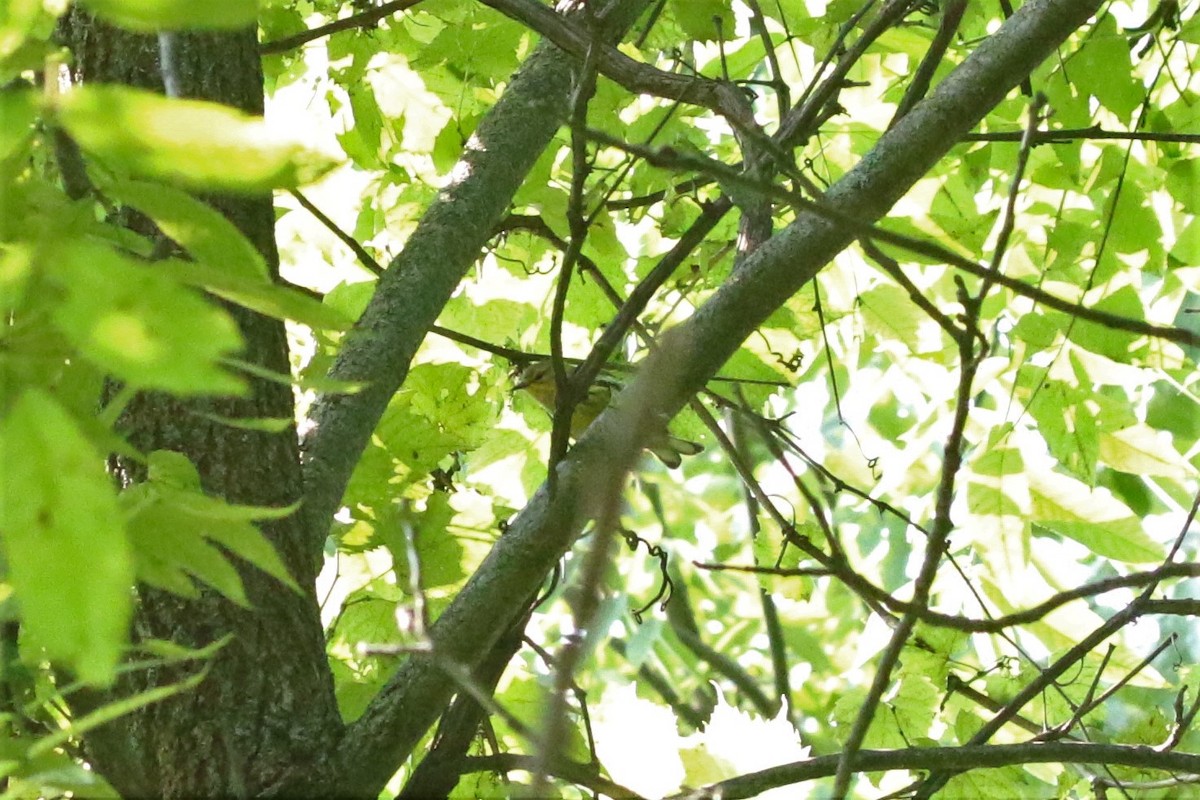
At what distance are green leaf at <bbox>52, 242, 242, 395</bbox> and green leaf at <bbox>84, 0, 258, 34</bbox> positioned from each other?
0.09m

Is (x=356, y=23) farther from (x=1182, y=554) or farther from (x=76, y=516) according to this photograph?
(x=1182, y=554)

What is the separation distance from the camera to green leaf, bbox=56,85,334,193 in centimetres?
44

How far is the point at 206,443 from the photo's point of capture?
1229 millimetres

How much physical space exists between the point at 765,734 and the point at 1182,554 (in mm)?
2612

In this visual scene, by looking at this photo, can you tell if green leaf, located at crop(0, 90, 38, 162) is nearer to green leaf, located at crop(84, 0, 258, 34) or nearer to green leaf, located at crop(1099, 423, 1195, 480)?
green leaf, located at crop(84, 0, 258, 34)

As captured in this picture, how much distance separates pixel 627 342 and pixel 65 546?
1.95 m

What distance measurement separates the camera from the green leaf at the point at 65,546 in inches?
16.4

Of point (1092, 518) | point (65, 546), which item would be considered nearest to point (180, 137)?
point (65, 546)

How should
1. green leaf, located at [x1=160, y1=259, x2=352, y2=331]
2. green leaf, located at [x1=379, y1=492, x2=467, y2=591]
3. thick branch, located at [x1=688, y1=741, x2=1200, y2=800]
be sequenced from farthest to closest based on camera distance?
green leaf, located at [x1=379, y1=492, x2=467, y2=591] → thick branch, located at [x1=688, y1=741, x2=1200, y2=800] → green leaf, located at [x1=160, y1=259, x2=352, y2=331]

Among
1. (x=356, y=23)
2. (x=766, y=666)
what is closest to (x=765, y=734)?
(x=356, y=23)

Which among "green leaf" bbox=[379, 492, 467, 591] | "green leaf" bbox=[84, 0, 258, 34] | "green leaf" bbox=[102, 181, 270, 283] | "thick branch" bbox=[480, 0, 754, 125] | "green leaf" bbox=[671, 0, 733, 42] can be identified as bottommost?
"green leaf" bbox=[84, 0, 258, 34]

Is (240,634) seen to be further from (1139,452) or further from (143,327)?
(1139,452)

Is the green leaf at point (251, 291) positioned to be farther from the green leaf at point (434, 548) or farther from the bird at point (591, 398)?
the bird at point (591, 398)

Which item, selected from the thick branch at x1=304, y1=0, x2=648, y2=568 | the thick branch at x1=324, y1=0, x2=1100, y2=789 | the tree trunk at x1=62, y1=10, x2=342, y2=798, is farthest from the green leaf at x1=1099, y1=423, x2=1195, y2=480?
the tree trunk at x1=62, y1=10, x2=342, y2=798
